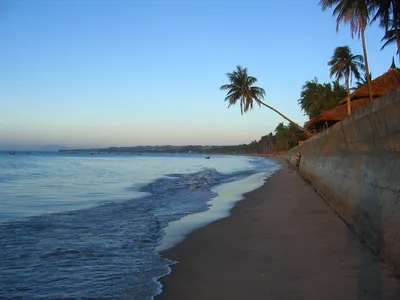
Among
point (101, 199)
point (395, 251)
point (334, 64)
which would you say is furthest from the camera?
point (334, 64)

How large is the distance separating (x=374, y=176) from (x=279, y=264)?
69.7 inches

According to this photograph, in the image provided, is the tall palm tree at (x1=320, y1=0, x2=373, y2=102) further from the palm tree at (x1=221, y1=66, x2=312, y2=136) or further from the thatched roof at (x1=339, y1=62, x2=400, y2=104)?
the palm tree at (x1=221, y1=66, x2=312, y2=136)

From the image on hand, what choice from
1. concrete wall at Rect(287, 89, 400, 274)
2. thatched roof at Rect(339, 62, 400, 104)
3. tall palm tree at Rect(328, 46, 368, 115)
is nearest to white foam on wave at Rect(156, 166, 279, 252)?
concrete wall at Rect(287, 89, 400, 274)

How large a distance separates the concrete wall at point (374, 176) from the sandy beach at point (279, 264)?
0.26 m

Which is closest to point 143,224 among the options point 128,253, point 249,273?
point 128,253

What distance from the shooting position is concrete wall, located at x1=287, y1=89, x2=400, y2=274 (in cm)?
418

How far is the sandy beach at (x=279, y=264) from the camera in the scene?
389 cm

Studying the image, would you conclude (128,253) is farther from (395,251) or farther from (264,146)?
(264,146)

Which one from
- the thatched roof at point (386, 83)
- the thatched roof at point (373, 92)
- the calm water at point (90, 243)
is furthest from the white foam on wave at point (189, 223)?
the thatched roof at point (386, 83)

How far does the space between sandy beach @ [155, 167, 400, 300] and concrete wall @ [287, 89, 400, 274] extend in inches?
10.4

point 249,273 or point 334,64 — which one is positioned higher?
point 334,64

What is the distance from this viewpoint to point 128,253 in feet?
20.0

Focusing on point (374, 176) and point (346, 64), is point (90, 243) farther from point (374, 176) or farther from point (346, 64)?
point (346, 64)

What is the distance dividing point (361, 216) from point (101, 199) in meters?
10.1
